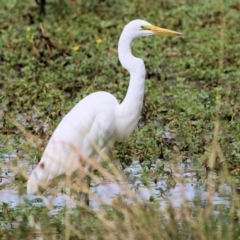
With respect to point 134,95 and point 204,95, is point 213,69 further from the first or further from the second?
point 134,95

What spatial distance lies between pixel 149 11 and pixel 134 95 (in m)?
6.63

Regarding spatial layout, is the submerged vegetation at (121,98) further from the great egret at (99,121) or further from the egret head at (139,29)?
the egret head at (139,29)

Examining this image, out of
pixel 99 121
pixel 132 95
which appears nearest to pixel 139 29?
pixel 132 95

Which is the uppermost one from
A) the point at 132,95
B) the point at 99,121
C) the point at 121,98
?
the point at 132,95

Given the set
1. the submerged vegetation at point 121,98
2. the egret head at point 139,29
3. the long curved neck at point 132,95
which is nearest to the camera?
the submerged vegetation at point 121,98

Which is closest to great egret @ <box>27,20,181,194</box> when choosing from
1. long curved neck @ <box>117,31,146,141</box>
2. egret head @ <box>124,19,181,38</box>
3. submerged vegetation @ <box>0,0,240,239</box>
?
long curved neck @ <box>117,31,146,141</box>

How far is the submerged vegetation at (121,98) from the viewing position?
426 centimetres

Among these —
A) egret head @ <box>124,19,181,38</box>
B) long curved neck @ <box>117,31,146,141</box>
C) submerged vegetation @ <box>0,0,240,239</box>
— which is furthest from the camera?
egret head @ <box>124,19,181,38</box>

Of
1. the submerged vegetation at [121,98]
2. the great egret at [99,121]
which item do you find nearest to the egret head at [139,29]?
the great egret at [99,121]

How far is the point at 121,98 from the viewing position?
8.85 m

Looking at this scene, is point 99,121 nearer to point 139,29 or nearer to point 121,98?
point 139,29

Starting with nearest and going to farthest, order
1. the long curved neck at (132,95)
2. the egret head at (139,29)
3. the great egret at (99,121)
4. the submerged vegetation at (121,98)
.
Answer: the submerged vegetation at (121,98) → the great egret at (99,121) → the long curved neck at (132,95) → the egret head at (139,29)

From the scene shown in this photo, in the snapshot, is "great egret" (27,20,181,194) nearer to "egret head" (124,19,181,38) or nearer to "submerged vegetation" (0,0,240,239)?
"egret head" (124,19,181,38)

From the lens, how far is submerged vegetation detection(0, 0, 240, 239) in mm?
4258
